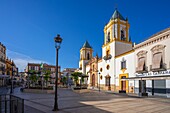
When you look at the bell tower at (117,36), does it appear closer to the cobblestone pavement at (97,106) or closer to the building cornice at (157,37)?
the building cornice at (157,37)

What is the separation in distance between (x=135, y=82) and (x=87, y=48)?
34.4 meters

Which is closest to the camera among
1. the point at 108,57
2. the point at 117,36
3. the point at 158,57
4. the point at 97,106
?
the point at 97,106

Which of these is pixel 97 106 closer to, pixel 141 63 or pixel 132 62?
pixel 141 63

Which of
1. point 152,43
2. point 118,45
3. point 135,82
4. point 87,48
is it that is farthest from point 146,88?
point 87,48

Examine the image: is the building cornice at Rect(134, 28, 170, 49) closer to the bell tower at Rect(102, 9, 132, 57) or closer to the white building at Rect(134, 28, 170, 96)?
the white building at Rect(134, 28, 170, 96)

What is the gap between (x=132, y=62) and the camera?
2727cm

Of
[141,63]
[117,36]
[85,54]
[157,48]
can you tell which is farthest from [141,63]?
[85,54]

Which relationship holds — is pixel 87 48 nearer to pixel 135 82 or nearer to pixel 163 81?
pixel 135 82

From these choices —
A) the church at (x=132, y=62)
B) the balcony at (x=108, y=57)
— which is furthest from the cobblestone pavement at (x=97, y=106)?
the balcony at (x=108, y=57)

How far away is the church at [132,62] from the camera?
20.3 m

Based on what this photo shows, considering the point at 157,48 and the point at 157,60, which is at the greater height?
the point at 157,48

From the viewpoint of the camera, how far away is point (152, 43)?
22391 mm

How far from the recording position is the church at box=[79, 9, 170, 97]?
20.3 meters

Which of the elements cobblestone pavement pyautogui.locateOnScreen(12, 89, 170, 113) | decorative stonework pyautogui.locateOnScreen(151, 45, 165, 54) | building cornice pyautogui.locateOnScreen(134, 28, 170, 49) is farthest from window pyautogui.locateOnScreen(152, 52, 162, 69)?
cobblestone pavement pyautogui.locateOnScreen(12, 89, 170, 113)
